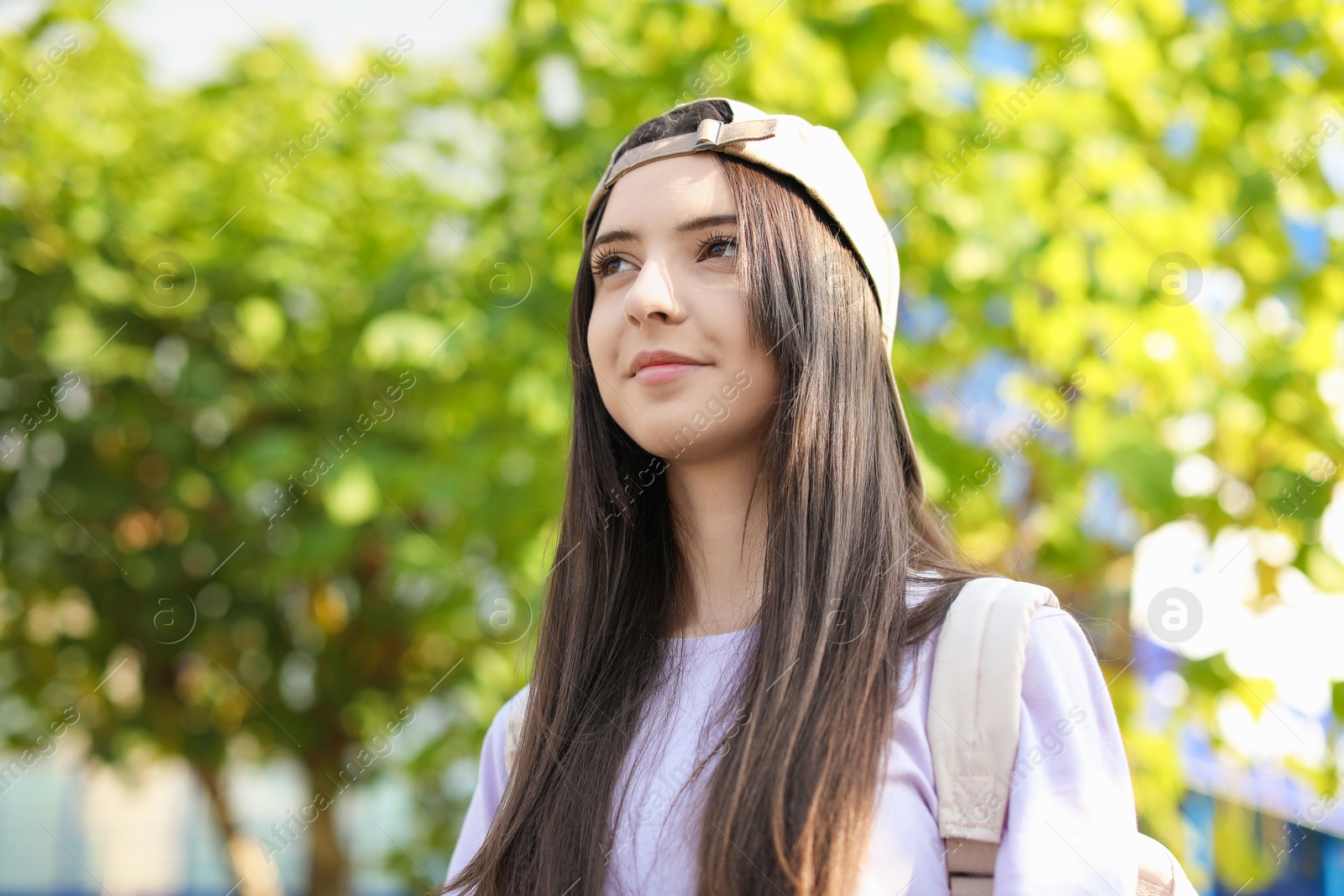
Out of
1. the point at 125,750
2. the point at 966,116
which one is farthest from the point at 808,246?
the point at 125,750

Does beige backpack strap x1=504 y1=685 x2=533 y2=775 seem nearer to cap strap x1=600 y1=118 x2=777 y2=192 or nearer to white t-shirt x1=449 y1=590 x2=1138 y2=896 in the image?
white t-shirt x1=449 y1=590 x2=1138 y2=896

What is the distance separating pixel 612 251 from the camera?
4.50 ft

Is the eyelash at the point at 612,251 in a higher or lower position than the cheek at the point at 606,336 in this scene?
higher

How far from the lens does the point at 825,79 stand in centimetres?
234

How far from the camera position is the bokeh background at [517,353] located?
7.61ft

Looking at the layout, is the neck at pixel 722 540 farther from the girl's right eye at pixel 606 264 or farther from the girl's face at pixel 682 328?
the girl's right eye at pixel 606 264

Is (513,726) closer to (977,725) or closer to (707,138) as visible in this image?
(977,725)

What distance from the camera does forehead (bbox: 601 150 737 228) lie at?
50.2 inches

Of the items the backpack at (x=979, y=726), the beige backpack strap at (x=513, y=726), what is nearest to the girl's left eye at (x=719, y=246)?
the backpack at (x=979, y=726)

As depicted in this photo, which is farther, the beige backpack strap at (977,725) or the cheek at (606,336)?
the cheek at (606,336)

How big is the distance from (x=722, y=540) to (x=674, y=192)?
0.43m

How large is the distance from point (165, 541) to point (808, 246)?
3.76 meters

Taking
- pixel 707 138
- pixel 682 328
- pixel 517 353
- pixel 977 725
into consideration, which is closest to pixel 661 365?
pixel 682 328

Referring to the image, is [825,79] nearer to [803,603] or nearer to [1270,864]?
[803,603]
